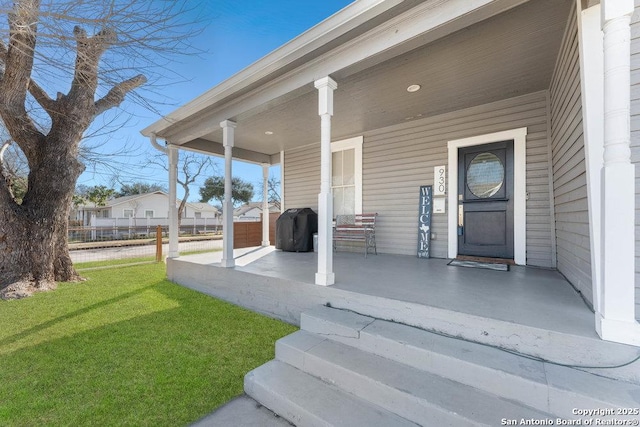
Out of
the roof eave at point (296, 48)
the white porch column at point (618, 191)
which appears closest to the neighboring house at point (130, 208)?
the roof eave at point (296, 48)

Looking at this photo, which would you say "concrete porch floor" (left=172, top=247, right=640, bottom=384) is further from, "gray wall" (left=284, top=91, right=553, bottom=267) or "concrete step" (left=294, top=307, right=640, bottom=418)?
"gray wall" (left=284, top=91, right=553, bottom=267)

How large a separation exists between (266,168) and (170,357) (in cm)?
574

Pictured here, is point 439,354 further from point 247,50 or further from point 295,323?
point 247,50

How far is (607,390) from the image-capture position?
139 cm

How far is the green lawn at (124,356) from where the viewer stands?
6.06 feet

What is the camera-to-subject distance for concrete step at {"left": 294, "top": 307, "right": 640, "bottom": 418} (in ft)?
4.57

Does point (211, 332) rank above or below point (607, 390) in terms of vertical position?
below

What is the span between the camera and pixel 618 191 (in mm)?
1547

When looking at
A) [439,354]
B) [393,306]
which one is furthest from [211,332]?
[439,354]

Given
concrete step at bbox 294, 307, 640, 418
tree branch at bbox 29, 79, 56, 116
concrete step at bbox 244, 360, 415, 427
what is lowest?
concrete step at bbox 244, 360, 415, 427

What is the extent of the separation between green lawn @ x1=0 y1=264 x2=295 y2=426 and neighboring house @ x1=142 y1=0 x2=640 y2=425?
504 mm

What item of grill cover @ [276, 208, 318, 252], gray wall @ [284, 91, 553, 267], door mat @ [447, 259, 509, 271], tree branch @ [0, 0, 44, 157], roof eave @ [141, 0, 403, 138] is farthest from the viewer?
grill cover @ [276, 208, 318, 252]

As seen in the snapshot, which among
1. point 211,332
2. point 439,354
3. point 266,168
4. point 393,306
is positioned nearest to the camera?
point 439,354

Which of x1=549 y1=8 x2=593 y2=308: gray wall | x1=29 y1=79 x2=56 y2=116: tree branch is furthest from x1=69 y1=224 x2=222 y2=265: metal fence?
x1=549 y1=8 x2=593 y2=308: gray wall
